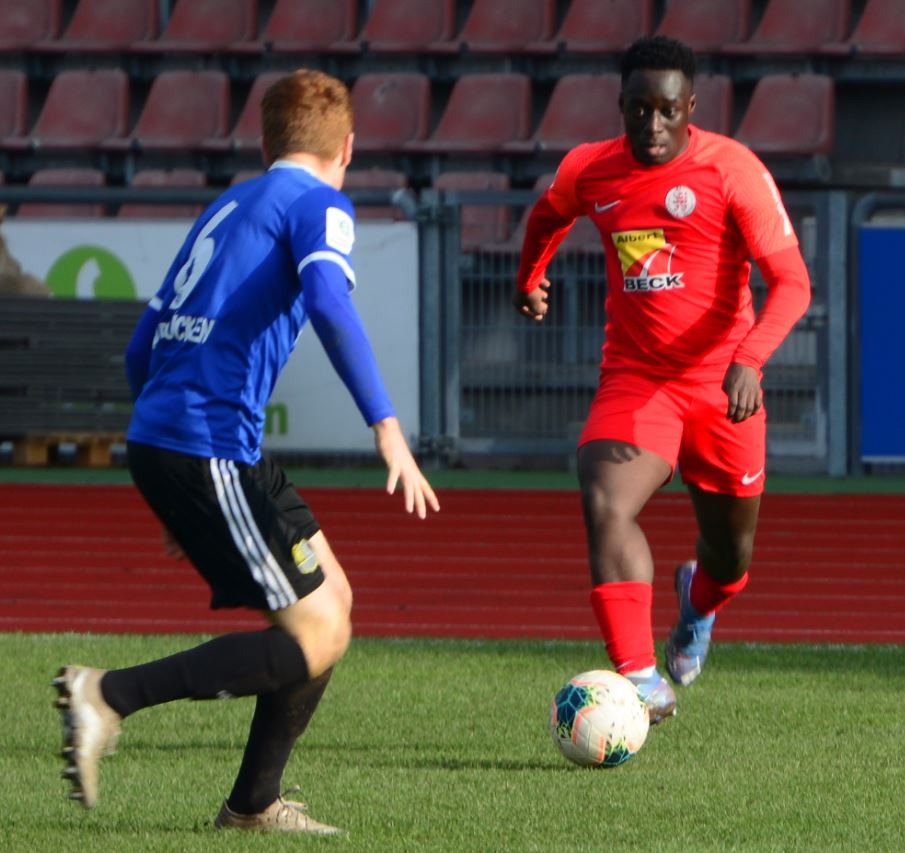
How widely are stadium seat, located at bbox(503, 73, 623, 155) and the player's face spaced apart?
1079cm

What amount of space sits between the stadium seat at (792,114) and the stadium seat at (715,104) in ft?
0.55

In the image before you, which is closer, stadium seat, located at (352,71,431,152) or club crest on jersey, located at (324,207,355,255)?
→ club crest on jersey, located at (324,207,355,255)

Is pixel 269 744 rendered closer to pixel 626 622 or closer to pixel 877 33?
pixel 626 622

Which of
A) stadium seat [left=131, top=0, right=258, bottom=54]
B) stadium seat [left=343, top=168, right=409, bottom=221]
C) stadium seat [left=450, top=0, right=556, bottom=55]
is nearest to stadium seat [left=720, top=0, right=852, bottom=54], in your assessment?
stadium seat [left=450, top=0, right=556, bottom=55]

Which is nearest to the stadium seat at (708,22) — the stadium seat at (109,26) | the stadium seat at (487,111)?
the stadium seat at (487,111)

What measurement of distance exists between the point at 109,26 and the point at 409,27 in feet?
Result: 10.3

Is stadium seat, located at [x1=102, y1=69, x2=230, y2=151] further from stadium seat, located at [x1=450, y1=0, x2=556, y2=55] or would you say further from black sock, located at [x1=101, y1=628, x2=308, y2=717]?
black sock, located at [x1=101, y1=628, x2=308, y2=717]

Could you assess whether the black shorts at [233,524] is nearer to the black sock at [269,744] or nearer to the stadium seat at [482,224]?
the black sock at [269,744]

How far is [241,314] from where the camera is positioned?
4.47m

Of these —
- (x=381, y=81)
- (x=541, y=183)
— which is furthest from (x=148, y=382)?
(x=381, y=81)

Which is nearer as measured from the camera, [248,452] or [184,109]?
[248,452]

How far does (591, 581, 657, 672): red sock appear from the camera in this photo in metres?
5.85

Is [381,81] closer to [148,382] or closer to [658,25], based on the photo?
[658,25]

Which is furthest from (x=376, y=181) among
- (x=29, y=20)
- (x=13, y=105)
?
(x=29, y=20)
